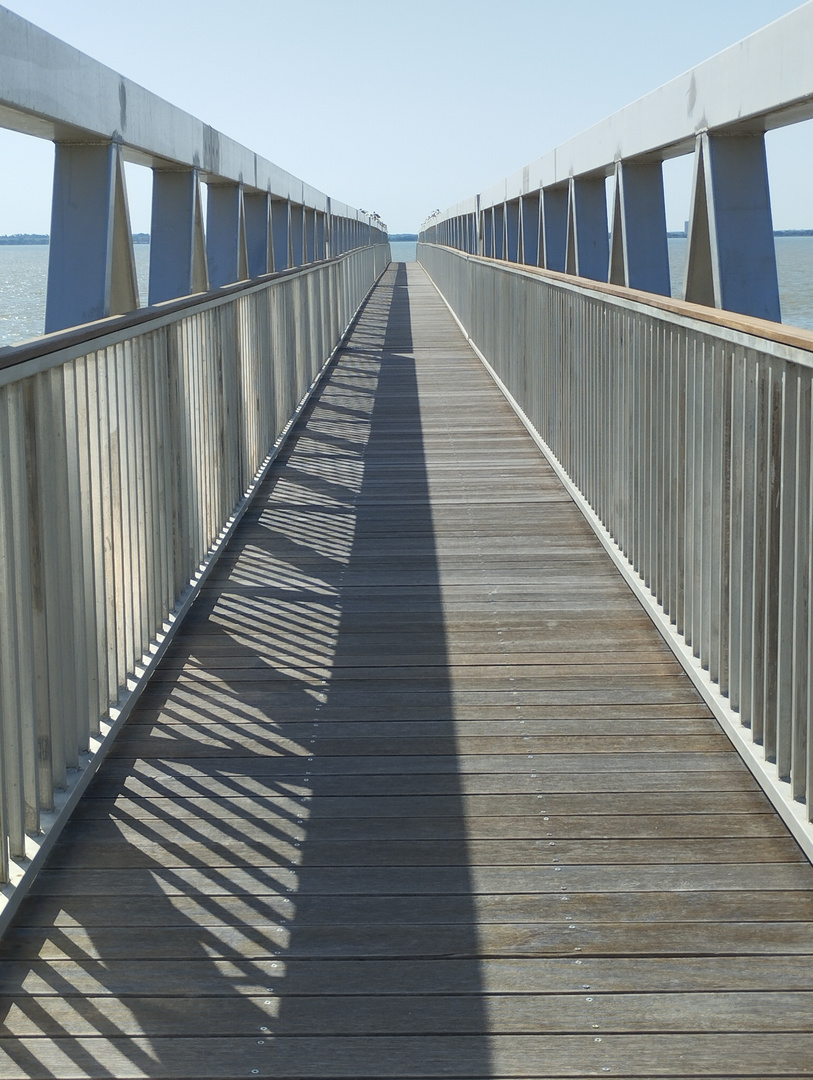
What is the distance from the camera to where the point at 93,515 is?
409 centimetres

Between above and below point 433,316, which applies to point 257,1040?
below

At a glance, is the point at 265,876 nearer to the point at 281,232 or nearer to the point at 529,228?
the point at 281,232

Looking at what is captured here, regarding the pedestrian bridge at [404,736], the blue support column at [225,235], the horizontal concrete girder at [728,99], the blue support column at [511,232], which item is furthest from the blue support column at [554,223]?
the pedestrian bridge at [404,736]

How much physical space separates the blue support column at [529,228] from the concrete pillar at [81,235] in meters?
11.5

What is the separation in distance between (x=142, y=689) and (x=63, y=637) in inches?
40.5

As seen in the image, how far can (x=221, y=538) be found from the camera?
6.76 metres

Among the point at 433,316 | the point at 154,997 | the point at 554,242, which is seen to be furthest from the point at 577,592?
the point at 433,316

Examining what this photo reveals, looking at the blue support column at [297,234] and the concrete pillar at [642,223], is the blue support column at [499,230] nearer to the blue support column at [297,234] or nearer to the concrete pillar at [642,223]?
the blue support column at [297,234]

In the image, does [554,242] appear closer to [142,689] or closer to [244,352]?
[244,352]

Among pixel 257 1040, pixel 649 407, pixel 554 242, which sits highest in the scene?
pixel 554 242

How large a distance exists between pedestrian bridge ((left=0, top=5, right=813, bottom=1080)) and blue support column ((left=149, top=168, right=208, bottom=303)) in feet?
5.17

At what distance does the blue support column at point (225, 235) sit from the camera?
1179cm

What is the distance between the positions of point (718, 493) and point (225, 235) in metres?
8.40

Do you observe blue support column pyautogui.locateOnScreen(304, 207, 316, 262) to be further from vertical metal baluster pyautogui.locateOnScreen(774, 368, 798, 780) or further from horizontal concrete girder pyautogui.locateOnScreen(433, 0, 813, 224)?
vertical metal baluster pyautogui.locateOnScreen(774, 368, 798, 780)
